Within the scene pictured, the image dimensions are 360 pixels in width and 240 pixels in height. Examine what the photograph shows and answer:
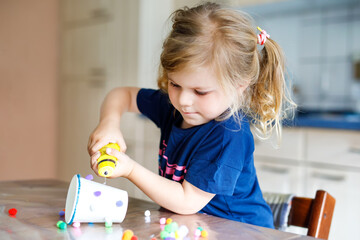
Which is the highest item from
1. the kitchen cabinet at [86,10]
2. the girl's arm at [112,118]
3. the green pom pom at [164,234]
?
the kitchen cabinet at [86,10]

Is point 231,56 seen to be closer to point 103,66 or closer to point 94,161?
point 94,161

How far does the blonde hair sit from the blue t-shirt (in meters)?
0.05

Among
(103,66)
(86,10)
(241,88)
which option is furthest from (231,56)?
(86,10)

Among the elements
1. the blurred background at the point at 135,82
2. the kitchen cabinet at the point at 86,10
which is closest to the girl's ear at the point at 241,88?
the blurred background at the point at 135,82

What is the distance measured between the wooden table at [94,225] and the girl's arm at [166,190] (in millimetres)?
21

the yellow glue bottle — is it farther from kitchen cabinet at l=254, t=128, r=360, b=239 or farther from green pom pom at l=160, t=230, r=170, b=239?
kitchen cabinet at l=254, t=128, r=360, b=239

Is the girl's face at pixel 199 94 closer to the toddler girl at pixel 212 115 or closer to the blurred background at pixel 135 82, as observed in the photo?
the toddler girl at pixel 212 115

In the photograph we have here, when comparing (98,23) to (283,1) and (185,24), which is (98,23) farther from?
(185,24)

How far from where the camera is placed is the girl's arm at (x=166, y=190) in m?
0.81

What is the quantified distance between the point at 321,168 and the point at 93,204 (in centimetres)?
154

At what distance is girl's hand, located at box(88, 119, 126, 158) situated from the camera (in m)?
0.85

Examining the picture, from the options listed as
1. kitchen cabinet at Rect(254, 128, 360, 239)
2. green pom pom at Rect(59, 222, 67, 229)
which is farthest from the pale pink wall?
green pom pom at Rect(59, 222, 67, 229)

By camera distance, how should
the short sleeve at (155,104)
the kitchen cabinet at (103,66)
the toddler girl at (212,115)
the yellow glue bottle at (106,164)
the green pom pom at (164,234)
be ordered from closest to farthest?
the green pom pom at (164,234) → the yellow glue bottle at (106,164) → the toddler girl at (212,115) → the short sleeve at (155,104) → the kitchen cabinet at (103,66)

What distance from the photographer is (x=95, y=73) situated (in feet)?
9.76
